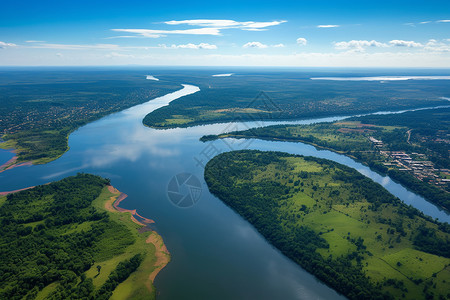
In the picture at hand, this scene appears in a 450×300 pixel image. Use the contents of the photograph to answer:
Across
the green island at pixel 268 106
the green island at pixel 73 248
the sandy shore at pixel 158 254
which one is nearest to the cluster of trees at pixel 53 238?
the green island at pixel 73 248

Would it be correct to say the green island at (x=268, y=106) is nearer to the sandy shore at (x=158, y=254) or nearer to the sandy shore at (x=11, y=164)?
the sandy shore at (x=11, y=164)

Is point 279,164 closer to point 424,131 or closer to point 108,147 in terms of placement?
point 108,147

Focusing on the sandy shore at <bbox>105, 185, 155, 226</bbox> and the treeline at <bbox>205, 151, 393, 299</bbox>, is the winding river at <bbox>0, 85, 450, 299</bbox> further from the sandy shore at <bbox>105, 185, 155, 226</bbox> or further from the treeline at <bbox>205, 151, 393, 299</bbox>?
the treeline at <bbox>205, 151, 393, 299</bbox>

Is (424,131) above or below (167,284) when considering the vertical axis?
above

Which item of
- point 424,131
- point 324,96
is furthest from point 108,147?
point 324,96

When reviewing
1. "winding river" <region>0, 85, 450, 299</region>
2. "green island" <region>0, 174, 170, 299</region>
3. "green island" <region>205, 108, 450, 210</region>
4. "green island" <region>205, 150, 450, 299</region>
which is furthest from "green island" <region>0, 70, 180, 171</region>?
"green island" <region>205, 150, 450, 299</region>

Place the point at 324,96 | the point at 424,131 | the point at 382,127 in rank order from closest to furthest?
the point at 424,131 → the point at 382,127 → the point at 324,96

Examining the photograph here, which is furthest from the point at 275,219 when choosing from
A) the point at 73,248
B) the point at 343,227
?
the point at 73,248

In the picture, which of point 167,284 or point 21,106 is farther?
point 21,106
